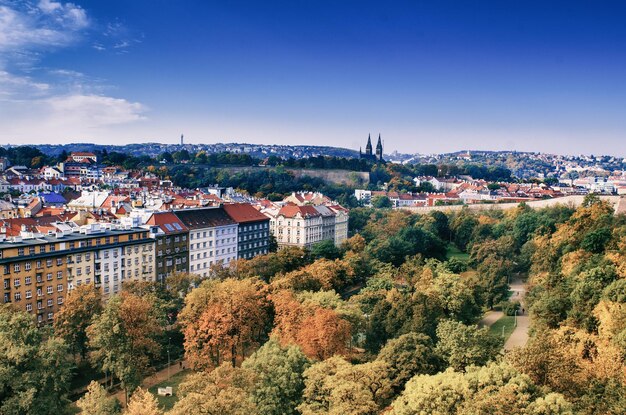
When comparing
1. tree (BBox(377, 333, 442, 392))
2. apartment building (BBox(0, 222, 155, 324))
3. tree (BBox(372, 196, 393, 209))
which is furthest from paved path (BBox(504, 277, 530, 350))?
tree (BBox(372, 196, 393, 209))

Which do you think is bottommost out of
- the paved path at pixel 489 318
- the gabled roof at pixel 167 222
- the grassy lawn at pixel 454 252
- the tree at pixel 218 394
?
the paved path at pixel 489 318

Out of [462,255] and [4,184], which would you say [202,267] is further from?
[4,184]

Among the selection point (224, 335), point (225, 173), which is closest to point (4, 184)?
point (225, 173)

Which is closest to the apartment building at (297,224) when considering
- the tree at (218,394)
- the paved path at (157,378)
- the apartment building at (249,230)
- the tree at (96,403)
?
the apartment building at (249,230)

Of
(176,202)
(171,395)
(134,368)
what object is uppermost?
(176,202)

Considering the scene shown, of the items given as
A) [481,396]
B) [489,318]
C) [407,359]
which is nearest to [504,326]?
[489,318]

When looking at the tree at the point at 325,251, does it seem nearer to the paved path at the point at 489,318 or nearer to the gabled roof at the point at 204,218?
the gabled roof at the point at 204,218
